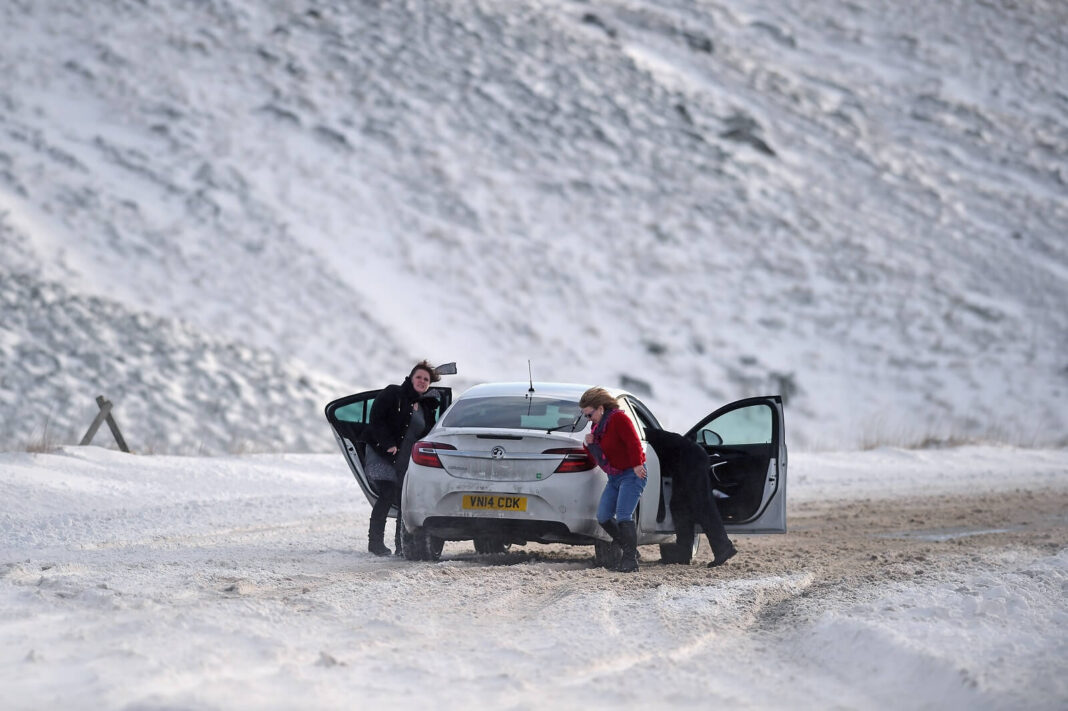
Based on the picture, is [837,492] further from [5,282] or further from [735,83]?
[735,83]

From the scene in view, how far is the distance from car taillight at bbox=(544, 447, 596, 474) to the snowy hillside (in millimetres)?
15955

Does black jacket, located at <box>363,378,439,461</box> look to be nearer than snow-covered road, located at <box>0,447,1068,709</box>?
No

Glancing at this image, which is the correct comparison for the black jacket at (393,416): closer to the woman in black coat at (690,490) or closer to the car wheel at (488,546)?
the car wheel at (488,546)

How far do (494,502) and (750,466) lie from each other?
246cm

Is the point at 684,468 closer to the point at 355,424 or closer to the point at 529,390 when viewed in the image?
the point at 529,390

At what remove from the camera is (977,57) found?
54.7 metres

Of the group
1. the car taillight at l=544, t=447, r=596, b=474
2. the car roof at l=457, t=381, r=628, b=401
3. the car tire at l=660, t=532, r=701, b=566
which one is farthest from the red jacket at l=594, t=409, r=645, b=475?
the car tire at l=660, t=532, r=701, b=566

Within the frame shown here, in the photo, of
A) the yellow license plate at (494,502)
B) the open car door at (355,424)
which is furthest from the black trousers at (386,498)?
the yellow license plate at (494,502)

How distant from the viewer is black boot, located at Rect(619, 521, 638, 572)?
27.0 feet

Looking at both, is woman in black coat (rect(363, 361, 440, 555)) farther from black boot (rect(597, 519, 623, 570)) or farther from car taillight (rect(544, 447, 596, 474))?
black boot (rect(597, 519, 623, 570))

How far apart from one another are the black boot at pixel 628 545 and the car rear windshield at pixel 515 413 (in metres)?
0.82

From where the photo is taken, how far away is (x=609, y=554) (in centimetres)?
856

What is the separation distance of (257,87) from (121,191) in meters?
7.38

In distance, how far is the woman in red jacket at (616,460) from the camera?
8.08 m
